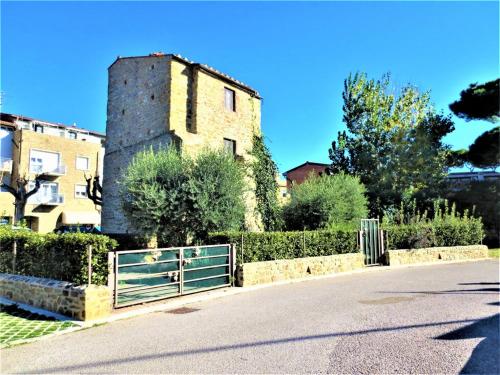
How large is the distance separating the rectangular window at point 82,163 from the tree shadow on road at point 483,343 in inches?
1708

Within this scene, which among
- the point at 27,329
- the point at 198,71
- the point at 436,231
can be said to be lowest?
the point at 27,329

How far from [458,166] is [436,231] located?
35.0 ft

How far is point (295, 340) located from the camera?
618 centimetres

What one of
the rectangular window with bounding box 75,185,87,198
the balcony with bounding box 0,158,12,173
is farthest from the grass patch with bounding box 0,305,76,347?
the rectangular window with bounding box 75,185,87,198

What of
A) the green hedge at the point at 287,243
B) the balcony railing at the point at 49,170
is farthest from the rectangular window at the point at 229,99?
the balcony railing at the point at 49,170

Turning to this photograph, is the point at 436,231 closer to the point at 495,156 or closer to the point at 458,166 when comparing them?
the point at 495,156

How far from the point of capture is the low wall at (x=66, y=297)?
800 cm

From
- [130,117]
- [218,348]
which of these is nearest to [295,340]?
[218,348]

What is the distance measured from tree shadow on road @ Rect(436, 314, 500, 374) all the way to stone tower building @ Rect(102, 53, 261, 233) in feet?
50.3

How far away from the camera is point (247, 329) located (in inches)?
275

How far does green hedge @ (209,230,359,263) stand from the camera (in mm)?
12852

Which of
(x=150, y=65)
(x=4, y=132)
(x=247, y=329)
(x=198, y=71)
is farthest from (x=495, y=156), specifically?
(x=4, y=132)

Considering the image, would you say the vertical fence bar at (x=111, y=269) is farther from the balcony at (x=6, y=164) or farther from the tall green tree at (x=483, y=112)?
the balcony at (x=6, y=164)

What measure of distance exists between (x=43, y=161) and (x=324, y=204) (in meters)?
32.1
